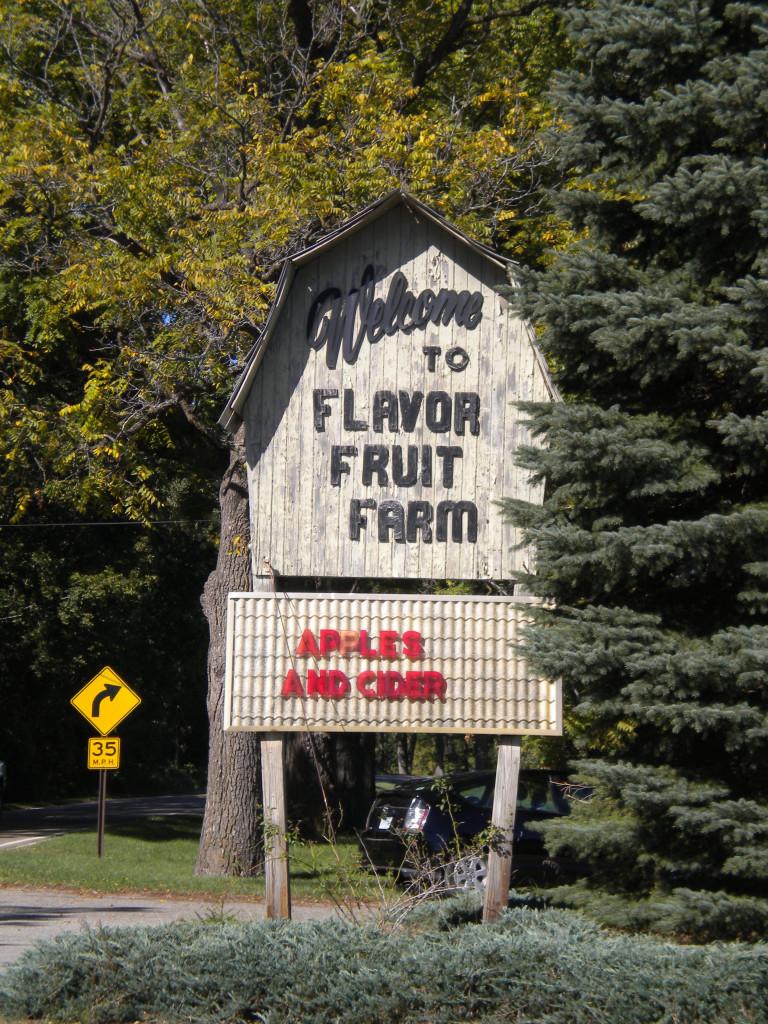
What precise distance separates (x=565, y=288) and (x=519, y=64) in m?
14.0

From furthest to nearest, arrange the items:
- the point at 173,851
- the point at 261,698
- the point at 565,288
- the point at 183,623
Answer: the point at 183,623, the point at 173,851, the point at 261,698, the point at 565,288

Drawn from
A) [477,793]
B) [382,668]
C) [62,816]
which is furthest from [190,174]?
[62,816]

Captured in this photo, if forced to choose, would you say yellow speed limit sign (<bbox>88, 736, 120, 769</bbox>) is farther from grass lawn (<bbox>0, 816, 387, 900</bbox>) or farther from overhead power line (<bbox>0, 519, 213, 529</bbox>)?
overhead power line (<bbox>0, 519, 213, 529</bbox>)

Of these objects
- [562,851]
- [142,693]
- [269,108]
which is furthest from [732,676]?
[142,693]

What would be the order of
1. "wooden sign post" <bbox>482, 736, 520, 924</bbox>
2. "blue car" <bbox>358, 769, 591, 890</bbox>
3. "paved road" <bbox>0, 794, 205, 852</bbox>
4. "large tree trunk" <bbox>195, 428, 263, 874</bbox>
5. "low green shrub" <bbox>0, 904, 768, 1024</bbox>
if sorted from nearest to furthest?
1. "low green shrub" <bbox>0, 904, 768, 1024</bbox>
2. "wooden sign post" <bbox>482, 736, 520, 924</bbox>
3. "blue car" <bbox>358, 769, 591, 890</bbox>
4. "large tree trunk" <bbox>195, 428, 263, 874</bbox>
5. "paved road" <bbox>0, 794, 205, 852</bbox>

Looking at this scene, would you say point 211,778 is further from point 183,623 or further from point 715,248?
point 183,623

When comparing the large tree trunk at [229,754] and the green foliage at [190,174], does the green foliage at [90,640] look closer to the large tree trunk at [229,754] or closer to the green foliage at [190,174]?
the green foliage at [190,174]

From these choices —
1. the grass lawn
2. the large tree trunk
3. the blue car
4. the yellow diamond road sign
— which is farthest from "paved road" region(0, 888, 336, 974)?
the yellow diamond road sign

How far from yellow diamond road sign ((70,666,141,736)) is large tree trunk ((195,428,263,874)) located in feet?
8.41

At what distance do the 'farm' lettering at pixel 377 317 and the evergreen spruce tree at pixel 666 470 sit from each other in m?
1.24

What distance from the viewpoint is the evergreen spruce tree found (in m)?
8.33

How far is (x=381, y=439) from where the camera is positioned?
1041 centimetres

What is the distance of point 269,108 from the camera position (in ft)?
59.7

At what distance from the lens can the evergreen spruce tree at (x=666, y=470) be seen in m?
8.33
